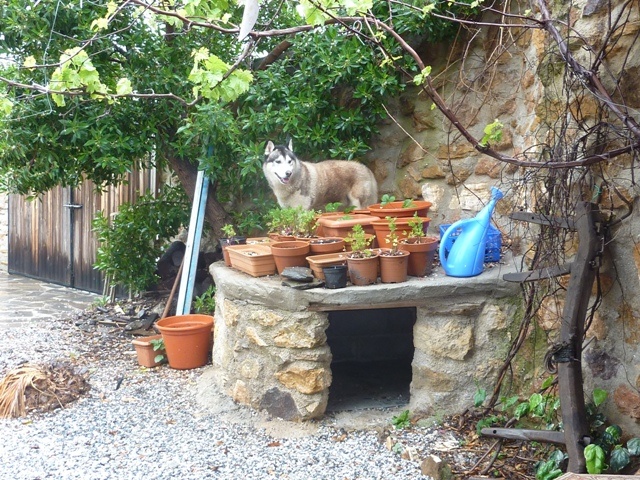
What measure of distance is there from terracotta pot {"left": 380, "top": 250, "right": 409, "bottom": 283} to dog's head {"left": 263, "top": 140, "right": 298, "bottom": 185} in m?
1.28

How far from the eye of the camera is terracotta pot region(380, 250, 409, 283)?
4.06 metres

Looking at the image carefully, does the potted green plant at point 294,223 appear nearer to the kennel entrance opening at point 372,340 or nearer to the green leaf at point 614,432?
the kennel entrance opening at point 372,340

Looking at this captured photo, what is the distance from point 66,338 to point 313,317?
3466mm

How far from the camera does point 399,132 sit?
215 inches

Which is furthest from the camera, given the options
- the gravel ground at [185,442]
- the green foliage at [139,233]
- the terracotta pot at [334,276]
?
the green foliage at [139,233]

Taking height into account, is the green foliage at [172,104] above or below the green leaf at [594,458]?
above

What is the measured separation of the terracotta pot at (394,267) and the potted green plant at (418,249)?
111 mm

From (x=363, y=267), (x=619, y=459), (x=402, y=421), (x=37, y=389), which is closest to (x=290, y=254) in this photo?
(x=363, y=267)

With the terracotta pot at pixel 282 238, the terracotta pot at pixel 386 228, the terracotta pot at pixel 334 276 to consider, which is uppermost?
the terracotta pot at pixel 386 228

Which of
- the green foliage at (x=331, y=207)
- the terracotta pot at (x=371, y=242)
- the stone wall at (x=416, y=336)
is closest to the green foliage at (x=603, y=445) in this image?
the stone wall at (x=416, y=336)

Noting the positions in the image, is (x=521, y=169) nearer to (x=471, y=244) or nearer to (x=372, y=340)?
(x=471, y=244)

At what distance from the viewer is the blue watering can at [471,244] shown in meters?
4.07

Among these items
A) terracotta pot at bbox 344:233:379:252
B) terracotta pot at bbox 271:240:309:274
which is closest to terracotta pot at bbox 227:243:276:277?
terracotta pot at bbox 271:240:309:274

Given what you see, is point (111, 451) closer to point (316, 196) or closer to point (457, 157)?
point (316, 196)
